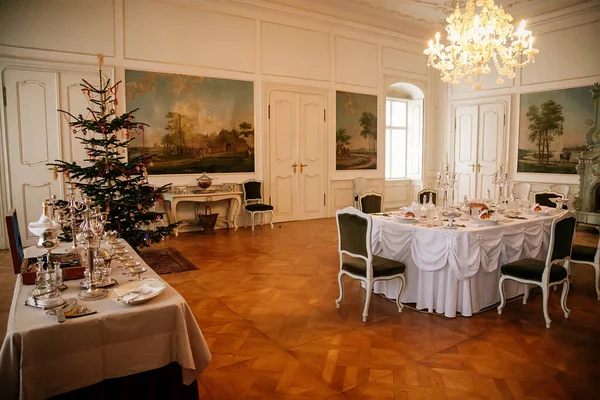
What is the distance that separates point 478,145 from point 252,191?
5.98 m

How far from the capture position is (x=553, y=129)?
9.00 meters

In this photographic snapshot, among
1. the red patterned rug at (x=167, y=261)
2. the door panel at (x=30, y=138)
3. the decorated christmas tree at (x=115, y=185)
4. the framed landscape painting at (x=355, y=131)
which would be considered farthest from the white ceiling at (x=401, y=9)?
the decorated christmas tree at (x=115, y=185)

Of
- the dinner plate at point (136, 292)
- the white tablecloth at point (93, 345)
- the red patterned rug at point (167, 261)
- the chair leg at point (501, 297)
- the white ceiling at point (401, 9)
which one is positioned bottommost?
the red patterned rug at point (167, 261)

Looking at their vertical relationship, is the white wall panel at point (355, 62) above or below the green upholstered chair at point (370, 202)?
above

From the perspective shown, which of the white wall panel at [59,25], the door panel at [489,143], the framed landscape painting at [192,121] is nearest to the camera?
the white wall panel at [59,25]

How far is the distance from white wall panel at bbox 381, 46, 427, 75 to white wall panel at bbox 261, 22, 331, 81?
182cm

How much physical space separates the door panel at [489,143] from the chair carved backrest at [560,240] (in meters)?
6.50

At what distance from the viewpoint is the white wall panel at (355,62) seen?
31.5ft

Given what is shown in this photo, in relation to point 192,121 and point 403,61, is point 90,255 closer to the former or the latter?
point 192,121

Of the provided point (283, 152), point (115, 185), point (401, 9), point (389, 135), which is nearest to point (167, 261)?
point (115, 185)

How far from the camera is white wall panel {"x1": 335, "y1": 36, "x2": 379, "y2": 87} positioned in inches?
378

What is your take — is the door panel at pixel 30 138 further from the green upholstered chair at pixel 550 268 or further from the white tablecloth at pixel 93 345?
the green upholstered chair at pixel 550 268

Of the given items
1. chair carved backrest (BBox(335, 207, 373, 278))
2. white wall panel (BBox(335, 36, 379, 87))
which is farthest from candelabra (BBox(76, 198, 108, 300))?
white wall panel (BBox(335, 36, 379, 87))

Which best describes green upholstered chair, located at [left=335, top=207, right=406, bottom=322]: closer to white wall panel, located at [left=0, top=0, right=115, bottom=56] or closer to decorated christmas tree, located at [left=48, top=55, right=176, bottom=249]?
decorated christmas tree, located at [left=48, top=55, right=176, bottom=249]
